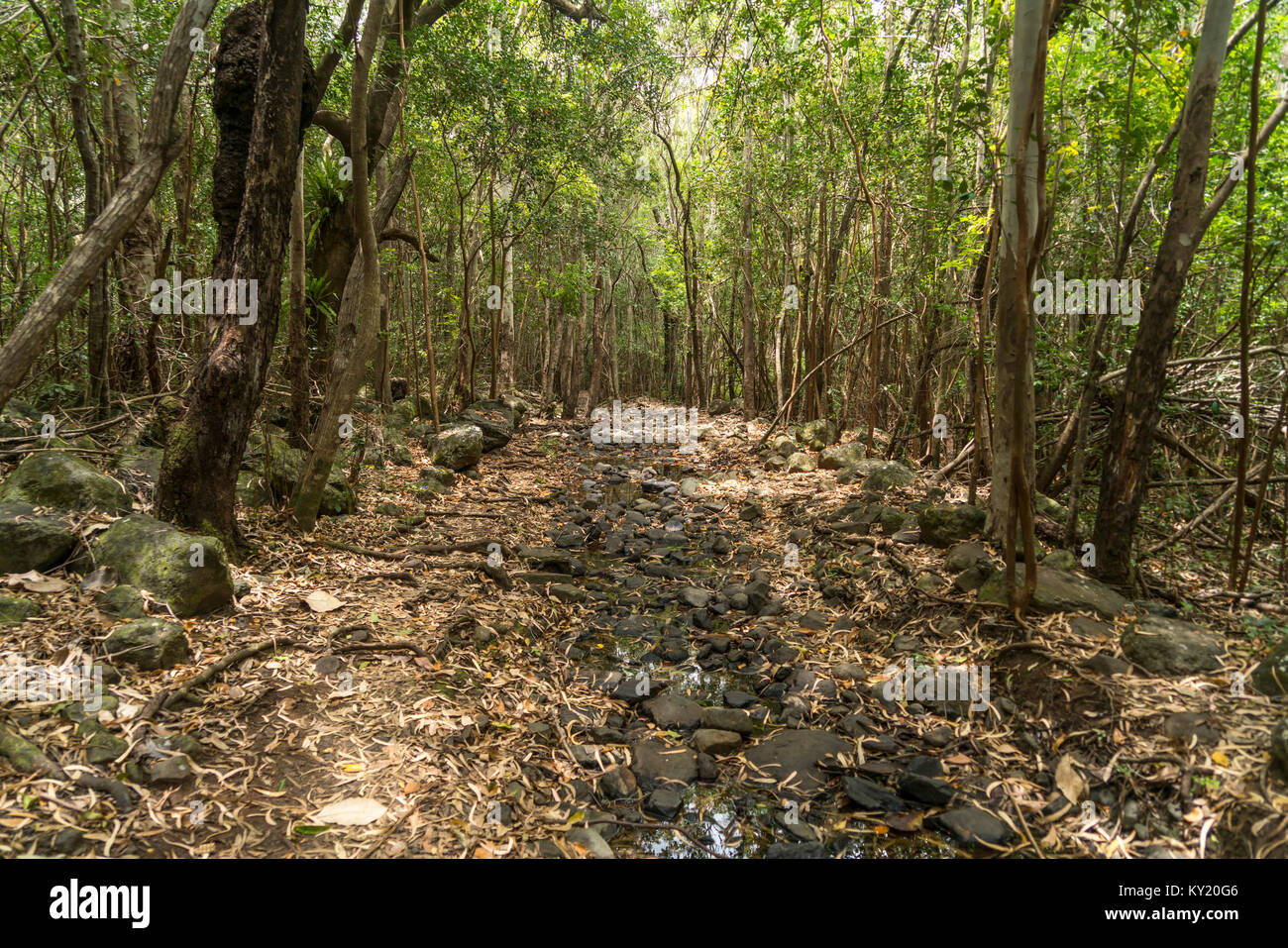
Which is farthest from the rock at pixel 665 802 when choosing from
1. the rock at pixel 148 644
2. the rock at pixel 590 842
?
the rock at pixel 148 644

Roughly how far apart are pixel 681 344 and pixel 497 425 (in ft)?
71.4

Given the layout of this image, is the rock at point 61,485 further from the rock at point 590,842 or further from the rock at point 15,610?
the rock at point 590,842

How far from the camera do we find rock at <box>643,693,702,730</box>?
13.3ft

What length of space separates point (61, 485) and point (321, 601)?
1.75 m

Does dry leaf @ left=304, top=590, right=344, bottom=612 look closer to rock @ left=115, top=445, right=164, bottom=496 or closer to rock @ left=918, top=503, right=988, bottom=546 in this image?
rock @ left=115, top=445, right=164, bottom=496

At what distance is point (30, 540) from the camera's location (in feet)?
12.1

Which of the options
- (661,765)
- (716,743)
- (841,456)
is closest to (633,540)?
(841,456)

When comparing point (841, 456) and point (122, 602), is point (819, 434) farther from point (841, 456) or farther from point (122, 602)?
point (122, 602)

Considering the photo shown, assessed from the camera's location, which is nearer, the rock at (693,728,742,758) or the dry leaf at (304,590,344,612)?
the rock at (693,728,742,758)

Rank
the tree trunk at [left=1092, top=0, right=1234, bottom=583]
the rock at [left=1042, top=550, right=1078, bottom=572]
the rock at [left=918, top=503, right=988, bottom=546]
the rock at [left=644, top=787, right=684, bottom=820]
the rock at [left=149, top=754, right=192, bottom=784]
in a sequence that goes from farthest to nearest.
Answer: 1. the rock at [left=918, top=503, right=988, bottom=546]
2. the rock at [left=1042, top=550, right=1078, bottom=572]
3. the tree trunk at [left=1092, top=0, right=1234, bottom=583]
4. the rock at [left=644, top=787, right=684, bottom=820]
5. the rock at [left=149, top=754, right=192, bottom=784]

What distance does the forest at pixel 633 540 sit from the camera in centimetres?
292

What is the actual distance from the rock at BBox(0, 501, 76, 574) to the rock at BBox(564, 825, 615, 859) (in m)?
3.39

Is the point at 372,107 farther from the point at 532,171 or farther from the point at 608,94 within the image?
the point at 608,94

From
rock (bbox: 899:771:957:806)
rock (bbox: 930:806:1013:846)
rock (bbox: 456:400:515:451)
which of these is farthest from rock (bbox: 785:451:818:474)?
rock (bbox: 930:806:1013:846)
